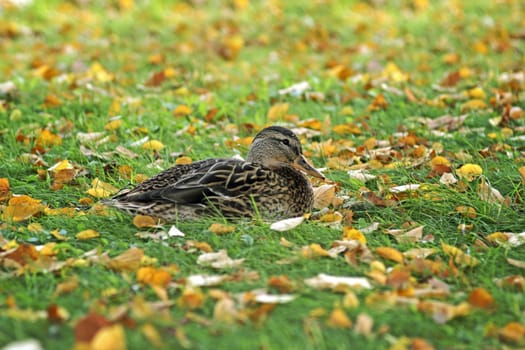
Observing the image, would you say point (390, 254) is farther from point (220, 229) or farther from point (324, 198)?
point (324, 198)

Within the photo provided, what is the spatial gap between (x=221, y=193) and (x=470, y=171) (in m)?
1.58

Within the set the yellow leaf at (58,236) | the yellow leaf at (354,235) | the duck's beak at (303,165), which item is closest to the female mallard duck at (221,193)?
the duck's beak at (303,165)

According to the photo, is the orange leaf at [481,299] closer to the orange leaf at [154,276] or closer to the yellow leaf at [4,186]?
the orange leaf at [154,276]

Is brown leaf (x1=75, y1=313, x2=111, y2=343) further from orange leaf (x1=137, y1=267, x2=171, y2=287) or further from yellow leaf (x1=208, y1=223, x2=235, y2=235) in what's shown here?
yellow leaf (x1=208, y1=223, x2=235, y2=235)

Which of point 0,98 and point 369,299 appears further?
point 0,98

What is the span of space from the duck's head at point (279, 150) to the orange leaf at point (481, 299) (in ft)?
5.18

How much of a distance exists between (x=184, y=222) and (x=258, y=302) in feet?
3.50

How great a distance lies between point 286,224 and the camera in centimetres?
407

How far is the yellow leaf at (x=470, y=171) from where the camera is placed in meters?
4.84

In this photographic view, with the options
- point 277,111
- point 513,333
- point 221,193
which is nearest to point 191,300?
point 221,193

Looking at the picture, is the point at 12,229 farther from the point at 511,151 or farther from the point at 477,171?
the point at 511,151

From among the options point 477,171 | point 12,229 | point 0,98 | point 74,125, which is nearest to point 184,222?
point 12,229

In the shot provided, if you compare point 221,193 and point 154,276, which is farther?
point 221,193

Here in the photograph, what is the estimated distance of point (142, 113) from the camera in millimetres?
6586
